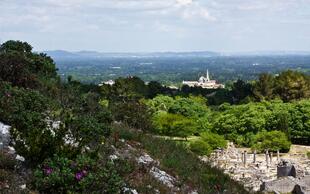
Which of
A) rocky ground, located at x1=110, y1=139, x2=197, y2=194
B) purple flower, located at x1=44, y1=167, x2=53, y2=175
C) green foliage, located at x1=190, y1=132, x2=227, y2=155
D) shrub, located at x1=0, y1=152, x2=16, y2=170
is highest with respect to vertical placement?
purple flower, located at x1=44, y1=167, x2=53, y2=175

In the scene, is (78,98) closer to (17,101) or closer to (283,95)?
(17,101)

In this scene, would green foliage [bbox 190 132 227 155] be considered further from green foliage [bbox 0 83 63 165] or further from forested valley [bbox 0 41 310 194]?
green foliage [bbox 0 83 63 165]

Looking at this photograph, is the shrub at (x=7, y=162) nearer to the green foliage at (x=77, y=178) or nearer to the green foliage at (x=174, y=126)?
the green foliage at (x=77, y=178)

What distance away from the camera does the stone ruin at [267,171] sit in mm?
28125

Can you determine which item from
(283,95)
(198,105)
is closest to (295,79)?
(283,95)

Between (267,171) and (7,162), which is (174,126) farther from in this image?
(7,162)

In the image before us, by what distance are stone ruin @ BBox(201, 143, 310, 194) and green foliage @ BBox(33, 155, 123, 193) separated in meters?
10.3

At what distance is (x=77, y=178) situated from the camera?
7.12 m

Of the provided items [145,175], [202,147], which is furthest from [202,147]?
[145,175]

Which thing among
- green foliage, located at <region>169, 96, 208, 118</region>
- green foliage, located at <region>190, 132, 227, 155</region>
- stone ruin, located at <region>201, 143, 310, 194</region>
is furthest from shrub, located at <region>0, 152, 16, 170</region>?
green foliage, located at <region>169, 96, 208, 118</region>

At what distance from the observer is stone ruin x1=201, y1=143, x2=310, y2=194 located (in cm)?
2812

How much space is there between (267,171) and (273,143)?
41.4 ft

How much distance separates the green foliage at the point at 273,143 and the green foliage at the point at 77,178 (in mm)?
44390

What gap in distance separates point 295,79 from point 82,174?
6918cm
